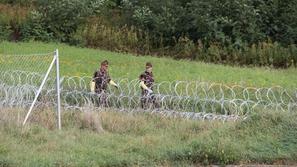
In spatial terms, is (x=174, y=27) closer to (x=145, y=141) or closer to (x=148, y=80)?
(x=148, y=80)

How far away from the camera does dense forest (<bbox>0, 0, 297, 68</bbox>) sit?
2111 cm

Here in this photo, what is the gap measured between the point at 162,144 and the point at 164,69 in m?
8.24

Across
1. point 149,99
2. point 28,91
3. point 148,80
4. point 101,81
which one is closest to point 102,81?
point 101,81

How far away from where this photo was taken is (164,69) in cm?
1784

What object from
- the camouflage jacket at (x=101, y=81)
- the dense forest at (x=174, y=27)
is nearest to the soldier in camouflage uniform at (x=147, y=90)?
the camouflage jacket at (x=101, y=81)

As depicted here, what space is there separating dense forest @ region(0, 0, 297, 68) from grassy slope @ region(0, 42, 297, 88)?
1.70 meters

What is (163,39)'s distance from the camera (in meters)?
23.3

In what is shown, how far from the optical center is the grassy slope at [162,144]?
9016 mm

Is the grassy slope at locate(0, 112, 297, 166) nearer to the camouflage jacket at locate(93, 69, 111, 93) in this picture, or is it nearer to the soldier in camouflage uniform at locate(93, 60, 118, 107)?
the soldier in camouflage uniform at locate(93, 60, 118, 107)

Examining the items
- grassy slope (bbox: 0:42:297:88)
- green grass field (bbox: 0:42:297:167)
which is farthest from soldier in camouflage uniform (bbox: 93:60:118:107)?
grassy slope (bbox: 0:42:297:88)

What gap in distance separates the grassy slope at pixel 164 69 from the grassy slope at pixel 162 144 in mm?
4975

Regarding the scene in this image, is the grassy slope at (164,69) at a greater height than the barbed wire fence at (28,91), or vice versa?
the barbed wire fence at (28,91)

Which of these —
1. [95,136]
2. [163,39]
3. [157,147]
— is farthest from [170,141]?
[163,39]

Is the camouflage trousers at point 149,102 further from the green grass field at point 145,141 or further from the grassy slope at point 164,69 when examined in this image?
the grassy slope at point 164,69
